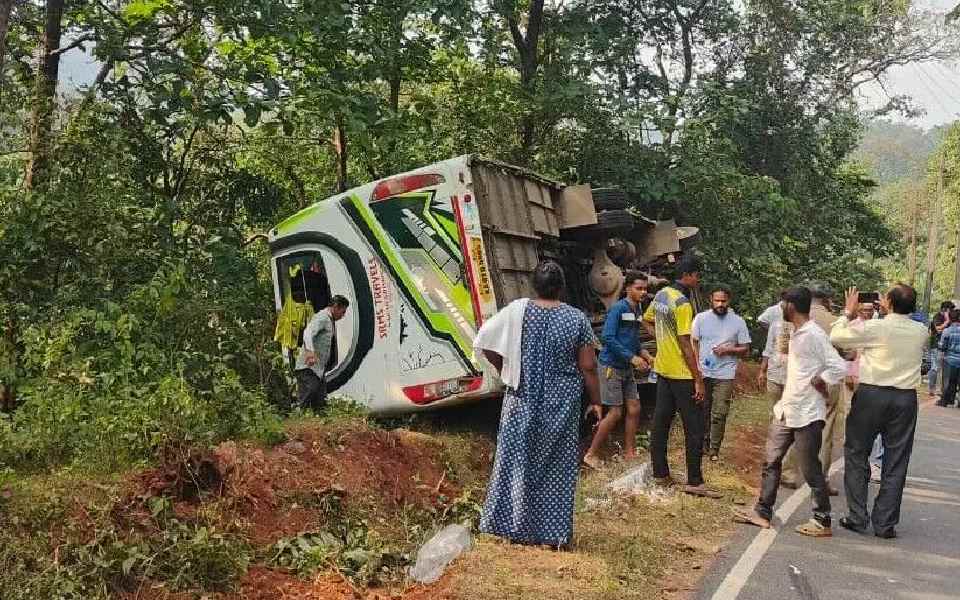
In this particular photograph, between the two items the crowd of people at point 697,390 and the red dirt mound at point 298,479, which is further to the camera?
the crowd of people at point 697,390

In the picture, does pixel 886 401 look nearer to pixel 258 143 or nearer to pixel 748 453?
pixel 748 453

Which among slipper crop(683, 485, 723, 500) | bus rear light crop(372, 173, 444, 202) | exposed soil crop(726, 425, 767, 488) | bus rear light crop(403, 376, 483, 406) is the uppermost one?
bus rear light crop(372, 173, 444, 202)

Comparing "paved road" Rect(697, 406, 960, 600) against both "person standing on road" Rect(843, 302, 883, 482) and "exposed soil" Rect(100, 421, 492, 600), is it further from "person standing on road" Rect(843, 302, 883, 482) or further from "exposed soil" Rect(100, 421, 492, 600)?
"exposed soil" Rect(100, 421, 492, 600)

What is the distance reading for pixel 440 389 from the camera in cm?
837

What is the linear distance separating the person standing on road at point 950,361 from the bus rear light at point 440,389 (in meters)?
12.2

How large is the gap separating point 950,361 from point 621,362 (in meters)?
11.1

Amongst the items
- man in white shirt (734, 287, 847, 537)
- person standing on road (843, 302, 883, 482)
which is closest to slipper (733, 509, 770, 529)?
man in white shirt (734, 287, 847, 537)

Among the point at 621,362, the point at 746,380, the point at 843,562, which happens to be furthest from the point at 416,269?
the point at 746,380

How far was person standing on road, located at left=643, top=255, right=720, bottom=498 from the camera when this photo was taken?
24.4 feet

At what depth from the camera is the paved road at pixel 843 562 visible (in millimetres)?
5387

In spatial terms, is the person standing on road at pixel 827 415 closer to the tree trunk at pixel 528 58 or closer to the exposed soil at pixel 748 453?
the exposed soil at pixel 748 453

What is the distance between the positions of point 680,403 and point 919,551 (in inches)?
79.3

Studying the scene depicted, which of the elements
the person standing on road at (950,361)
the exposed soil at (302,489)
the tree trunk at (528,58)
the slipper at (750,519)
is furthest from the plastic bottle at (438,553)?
the person standing on road at (950,361)

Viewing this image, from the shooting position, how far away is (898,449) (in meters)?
6.72
